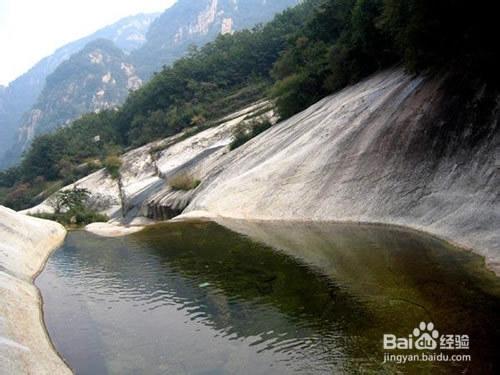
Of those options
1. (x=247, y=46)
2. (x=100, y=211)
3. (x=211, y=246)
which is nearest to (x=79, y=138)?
(x=247, y=46)

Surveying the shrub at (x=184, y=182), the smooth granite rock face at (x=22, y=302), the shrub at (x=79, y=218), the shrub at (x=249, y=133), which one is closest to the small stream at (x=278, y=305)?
the smooth granite rock face at (x=22, y=302)

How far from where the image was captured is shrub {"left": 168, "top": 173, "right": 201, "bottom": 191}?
51.4 m

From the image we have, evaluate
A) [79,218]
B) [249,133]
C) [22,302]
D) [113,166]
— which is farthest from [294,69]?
[22,302]

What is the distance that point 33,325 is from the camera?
59.8 feet

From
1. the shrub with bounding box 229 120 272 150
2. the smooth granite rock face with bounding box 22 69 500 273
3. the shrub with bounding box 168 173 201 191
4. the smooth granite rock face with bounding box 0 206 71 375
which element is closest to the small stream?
the smooth granite rock face with bounding box 0 206 71 375

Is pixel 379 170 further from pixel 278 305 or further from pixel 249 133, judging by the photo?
pixel 249 133

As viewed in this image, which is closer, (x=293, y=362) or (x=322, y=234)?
(x=293, y=362)

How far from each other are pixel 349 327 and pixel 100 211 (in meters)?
64.0

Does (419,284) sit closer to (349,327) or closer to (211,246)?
(349,327)

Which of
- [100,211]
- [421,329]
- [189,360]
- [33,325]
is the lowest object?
[100,211]

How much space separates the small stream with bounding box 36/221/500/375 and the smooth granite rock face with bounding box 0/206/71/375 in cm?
65

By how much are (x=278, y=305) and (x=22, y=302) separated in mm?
11025

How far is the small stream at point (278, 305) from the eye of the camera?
13000mm

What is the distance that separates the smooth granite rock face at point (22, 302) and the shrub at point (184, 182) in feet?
51.1
